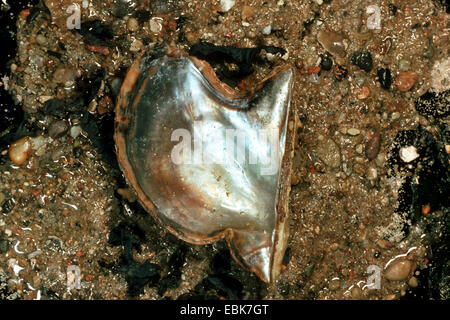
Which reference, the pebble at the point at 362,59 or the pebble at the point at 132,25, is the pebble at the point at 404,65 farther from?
the pebble at the point at 132,25

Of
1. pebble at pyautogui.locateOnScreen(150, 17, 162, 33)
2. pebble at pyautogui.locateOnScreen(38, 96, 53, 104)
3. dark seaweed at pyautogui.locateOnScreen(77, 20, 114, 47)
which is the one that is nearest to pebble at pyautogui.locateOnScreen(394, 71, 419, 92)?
pebble at pyautogui.locateOnScreen(150, 17, 162, 33)

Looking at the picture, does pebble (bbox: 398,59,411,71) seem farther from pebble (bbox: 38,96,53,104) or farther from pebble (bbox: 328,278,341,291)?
pebble (bbox: 38,96,53,104)

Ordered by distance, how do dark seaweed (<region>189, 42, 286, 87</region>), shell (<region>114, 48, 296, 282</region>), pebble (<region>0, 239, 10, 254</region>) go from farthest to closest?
pebble (<region>0, 239, 10, 254</region>)
dark seaweed (<region>189, 42, 286, 87</region>)
shell (<region>114, 48, 296, 282</region>)

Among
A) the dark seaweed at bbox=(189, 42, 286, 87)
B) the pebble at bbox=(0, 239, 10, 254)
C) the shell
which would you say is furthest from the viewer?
the pebble at bbox=(0, 239, 10, 254)

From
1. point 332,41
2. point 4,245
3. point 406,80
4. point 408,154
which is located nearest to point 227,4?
point 332,41

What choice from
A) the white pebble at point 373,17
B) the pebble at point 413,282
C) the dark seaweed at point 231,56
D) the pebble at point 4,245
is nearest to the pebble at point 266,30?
the dark seaweed at point 231,56
